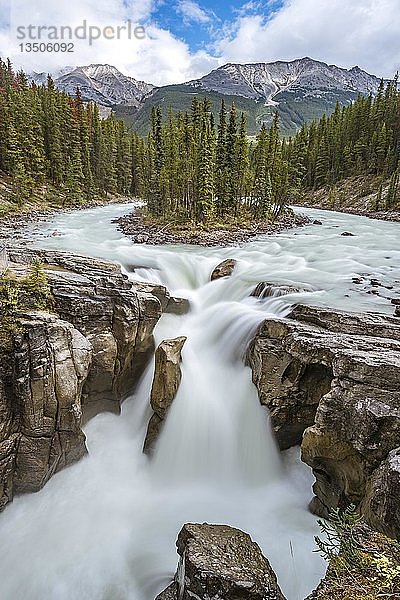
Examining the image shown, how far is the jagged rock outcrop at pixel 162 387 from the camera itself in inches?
391

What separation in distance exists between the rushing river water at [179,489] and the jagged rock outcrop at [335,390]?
764 mm

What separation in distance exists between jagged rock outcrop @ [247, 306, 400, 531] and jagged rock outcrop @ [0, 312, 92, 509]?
4964 mm

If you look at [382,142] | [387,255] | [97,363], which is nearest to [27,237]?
[97,363]

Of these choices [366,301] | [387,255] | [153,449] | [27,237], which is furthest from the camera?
[27,237]

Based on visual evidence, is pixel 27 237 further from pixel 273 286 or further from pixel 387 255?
pixel 387 255

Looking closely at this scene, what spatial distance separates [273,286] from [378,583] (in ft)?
35.8

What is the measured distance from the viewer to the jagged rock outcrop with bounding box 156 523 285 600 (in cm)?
486

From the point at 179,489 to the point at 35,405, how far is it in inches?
156

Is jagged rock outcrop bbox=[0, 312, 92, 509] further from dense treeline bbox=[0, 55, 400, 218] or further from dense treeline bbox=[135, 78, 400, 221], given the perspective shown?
dense treeline bbox=[135, 78, 400, 221]

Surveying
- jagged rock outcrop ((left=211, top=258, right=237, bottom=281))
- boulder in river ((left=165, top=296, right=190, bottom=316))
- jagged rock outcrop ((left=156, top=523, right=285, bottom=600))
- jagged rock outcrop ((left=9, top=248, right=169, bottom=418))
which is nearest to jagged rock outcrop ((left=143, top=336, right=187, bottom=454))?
jagged rock outcrop ((left=9, top=248, right=169, bottom=418))

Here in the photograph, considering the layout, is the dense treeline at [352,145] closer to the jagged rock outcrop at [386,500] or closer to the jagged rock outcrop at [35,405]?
the jagged rock outcrop at [386,500]

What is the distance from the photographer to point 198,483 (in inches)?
357

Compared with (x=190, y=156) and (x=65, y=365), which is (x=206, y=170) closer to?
(x=190, y=156)

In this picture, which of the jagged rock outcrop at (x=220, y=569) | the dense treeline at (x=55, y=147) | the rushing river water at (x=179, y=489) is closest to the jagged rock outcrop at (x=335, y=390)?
A: the rushing river water at (x=179, y=489)
